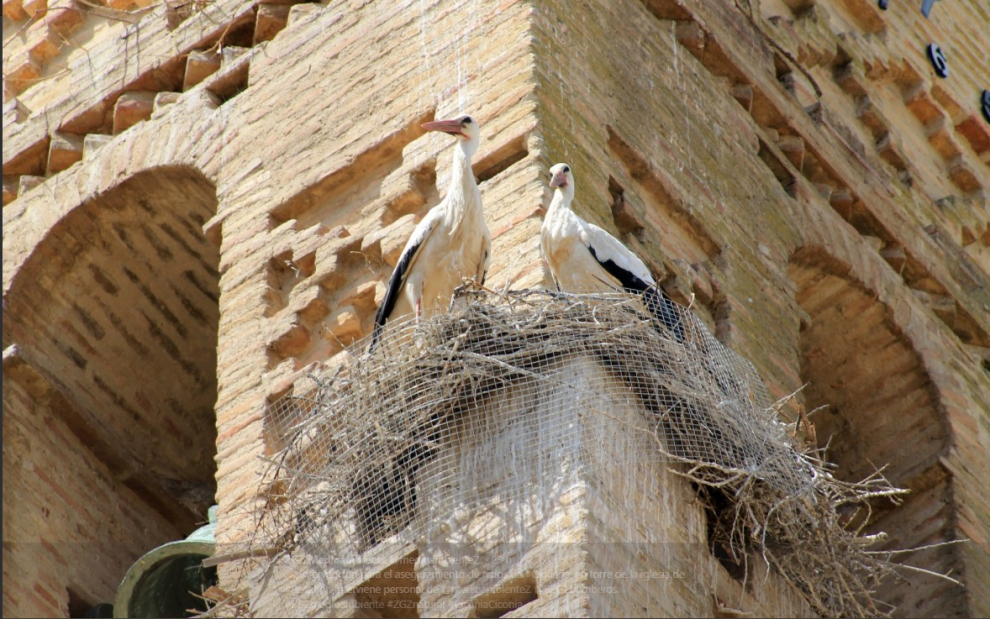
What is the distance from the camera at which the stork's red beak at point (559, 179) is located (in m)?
9.94

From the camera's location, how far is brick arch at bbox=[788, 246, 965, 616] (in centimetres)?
1210

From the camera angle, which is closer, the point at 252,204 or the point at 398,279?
the point at 398,279

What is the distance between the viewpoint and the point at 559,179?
995cm

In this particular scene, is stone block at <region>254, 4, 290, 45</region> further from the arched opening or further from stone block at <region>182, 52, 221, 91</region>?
the arched opening

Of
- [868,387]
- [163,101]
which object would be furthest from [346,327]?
[868,387]

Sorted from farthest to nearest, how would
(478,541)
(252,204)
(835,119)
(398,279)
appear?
(835,119) → (252,204) → (398,279) → (478,541)

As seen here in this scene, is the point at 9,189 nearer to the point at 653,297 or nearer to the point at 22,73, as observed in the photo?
the point at 22,73

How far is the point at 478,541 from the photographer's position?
8.37m

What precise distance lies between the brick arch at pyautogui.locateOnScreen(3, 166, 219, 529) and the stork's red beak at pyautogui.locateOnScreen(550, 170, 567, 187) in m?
2.73

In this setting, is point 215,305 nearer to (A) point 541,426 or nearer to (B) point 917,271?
(B) point 917,271

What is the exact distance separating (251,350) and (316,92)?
5.10 feet

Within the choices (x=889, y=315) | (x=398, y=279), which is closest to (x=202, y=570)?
(x=398, y=279)

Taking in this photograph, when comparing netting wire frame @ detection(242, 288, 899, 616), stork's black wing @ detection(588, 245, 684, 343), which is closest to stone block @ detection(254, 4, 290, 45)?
stork's black wing @ detection(588, 245, 684, 343)

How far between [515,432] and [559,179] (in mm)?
1639
